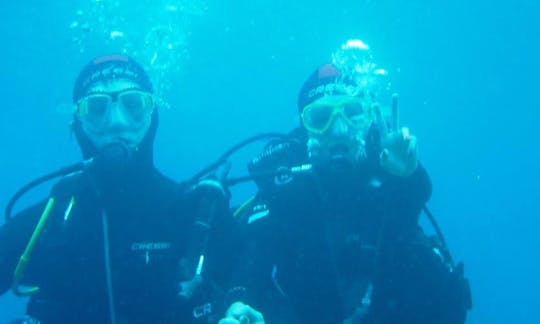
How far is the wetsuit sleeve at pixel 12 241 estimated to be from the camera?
429 centimetres

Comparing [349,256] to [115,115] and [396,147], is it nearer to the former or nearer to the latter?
[396,147]

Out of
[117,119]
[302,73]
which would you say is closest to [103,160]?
[117,119]

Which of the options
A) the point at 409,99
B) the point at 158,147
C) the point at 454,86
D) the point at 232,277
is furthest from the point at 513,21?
the point at 158,147

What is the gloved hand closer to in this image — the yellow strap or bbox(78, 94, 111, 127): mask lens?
the yellow strap

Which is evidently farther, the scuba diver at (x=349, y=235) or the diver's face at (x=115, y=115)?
the diver's face at (x=115, y=115)

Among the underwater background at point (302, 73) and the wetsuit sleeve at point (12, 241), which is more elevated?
the underwater background at point (302, 73)

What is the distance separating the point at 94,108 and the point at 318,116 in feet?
6.34

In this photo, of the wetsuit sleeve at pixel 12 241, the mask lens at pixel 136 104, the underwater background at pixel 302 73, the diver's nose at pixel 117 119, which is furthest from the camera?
the underwater background at pixel 302 73

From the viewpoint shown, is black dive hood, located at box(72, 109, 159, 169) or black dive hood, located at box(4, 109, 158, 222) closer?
black dive hood, located at box(4, 109, 158, 222)

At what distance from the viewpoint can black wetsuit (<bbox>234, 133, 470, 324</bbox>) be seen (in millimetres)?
4387

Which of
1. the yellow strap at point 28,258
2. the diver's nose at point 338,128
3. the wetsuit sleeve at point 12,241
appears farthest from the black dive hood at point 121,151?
the diver's nose at point 338,128

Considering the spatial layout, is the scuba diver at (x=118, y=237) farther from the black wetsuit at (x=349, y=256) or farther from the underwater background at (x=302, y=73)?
the underwater background at (x=302, y=73)

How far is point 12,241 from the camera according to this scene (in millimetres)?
4324

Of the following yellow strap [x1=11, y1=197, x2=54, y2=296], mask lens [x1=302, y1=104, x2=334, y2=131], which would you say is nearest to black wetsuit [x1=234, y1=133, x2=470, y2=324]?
mask lens [x1=302, y1=104, x2=334, y2=131]
